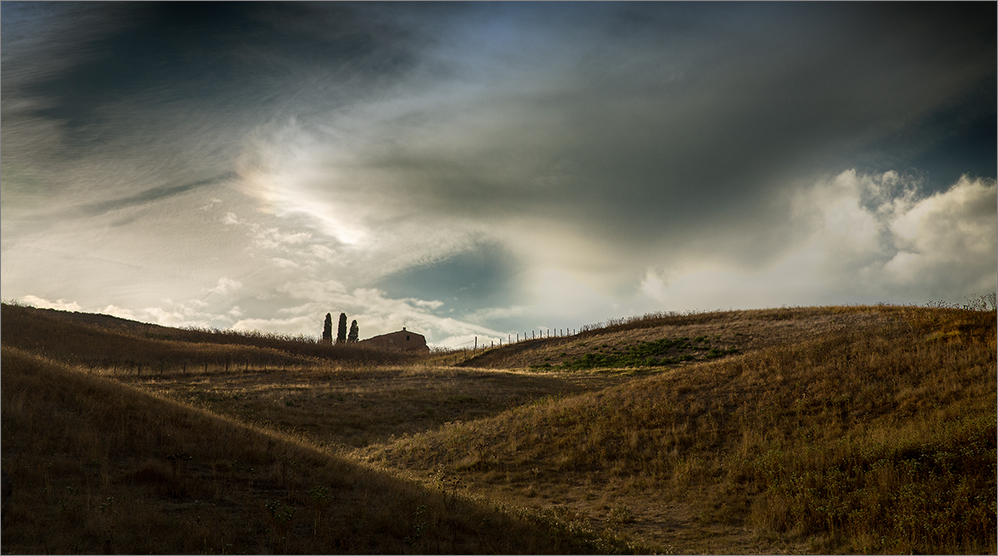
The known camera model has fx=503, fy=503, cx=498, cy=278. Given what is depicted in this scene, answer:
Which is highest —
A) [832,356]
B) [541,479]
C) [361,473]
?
[832,356]

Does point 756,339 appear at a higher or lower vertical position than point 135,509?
higher

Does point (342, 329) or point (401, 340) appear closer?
point (342, 329)

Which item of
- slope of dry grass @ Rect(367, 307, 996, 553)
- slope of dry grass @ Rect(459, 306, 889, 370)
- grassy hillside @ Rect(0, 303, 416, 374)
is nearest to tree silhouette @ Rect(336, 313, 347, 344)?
grassy hillside @ Rect(0, 303, 416, 374)

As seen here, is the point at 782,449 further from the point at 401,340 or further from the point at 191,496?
the point at 401,340

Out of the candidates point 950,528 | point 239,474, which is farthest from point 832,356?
point 239,474

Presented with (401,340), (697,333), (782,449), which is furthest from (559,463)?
(401,340)

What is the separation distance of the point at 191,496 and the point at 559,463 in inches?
442

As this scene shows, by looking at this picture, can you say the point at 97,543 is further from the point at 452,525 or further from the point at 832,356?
the point at 832,356

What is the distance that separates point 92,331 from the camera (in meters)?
52.6

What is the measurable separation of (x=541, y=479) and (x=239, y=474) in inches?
357

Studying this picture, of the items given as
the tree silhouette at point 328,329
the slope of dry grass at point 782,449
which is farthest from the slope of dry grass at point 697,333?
the tree silhouette at point 328,329

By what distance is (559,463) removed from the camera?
17.1 m

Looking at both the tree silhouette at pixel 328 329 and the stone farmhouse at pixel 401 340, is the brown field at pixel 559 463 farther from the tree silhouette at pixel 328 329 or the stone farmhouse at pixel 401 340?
the stone farmhouse at pixel 401 340

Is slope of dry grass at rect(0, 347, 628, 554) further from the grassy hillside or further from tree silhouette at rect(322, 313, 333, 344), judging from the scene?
tree silhouette at rect(322, 313, 333, 344)
